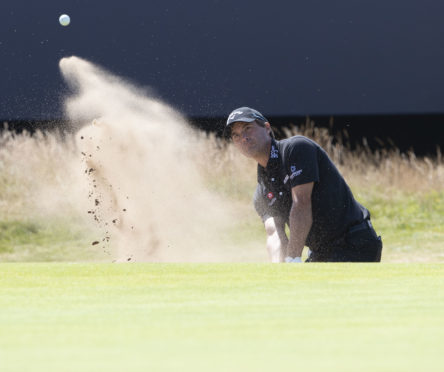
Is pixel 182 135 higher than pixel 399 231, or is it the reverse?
pixel 182 135

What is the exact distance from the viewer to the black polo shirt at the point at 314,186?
17.8 feet

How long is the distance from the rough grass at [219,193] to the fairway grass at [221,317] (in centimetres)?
669

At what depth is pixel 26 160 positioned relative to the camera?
12.5 metres

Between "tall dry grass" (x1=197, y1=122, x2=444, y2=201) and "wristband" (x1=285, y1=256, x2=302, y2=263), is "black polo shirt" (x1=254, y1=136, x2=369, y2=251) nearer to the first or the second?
"wristband" (x1=285, y1=256, x2=302, y2=263)

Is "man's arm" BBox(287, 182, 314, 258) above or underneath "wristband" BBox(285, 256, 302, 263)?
above

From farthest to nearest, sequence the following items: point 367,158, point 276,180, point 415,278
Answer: point 367,158 < point 276,180 < point 415,278

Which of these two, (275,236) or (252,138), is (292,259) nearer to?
(275,236)

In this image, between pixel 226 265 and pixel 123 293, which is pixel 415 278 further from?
pixel 123 293

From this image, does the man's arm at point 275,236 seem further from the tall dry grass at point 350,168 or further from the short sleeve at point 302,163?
the tall dry grass at point 350,168

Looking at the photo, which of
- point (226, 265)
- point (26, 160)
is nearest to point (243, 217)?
point (26, 160)

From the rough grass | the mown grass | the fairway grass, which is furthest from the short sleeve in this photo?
the mown grass

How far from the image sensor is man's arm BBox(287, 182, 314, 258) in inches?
213

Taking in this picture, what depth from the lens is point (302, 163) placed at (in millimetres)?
5418

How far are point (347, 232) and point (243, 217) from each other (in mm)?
6142
